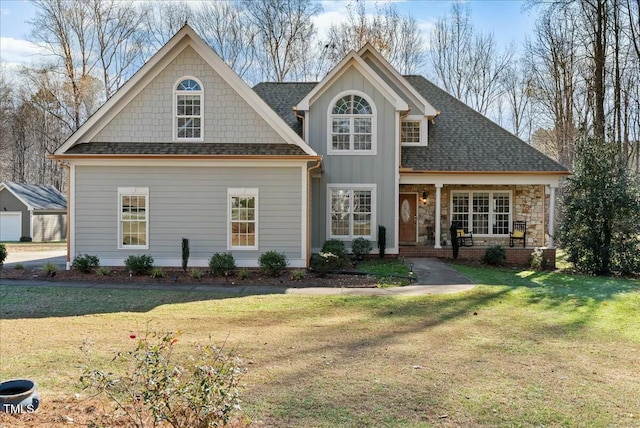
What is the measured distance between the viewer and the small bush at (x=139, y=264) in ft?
42.1

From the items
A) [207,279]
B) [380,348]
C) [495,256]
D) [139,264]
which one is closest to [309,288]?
[207,279]

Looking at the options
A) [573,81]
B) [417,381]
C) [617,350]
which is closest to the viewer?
[417,381]

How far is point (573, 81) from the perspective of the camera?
29719 millimetres

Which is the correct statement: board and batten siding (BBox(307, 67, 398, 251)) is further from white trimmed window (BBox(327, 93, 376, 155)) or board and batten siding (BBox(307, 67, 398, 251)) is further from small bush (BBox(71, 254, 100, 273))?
small bush (BBox(71, 254, 100, 273))

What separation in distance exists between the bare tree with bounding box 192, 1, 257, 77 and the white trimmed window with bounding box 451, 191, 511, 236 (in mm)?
23203

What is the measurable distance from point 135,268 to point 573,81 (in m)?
29.4

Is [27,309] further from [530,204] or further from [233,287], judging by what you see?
[530,204]

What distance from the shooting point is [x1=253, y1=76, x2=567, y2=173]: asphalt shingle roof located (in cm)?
1780

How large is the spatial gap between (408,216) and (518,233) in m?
4.51

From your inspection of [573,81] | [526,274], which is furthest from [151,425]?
[573,81]

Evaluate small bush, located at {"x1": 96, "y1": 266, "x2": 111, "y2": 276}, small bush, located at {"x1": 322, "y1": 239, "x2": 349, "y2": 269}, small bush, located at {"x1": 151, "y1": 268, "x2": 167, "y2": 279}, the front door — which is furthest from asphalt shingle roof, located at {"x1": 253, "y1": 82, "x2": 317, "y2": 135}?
small bush, located at {"x1": 96, "y1": 266, "x2": 111, "y2": 276}

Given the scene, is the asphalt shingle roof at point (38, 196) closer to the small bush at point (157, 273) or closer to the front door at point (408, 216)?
the small bush at point (157, 273)

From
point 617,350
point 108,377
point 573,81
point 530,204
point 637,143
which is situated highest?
point 573,81

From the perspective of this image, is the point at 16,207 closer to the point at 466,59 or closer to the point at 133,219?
the point at 133,219
